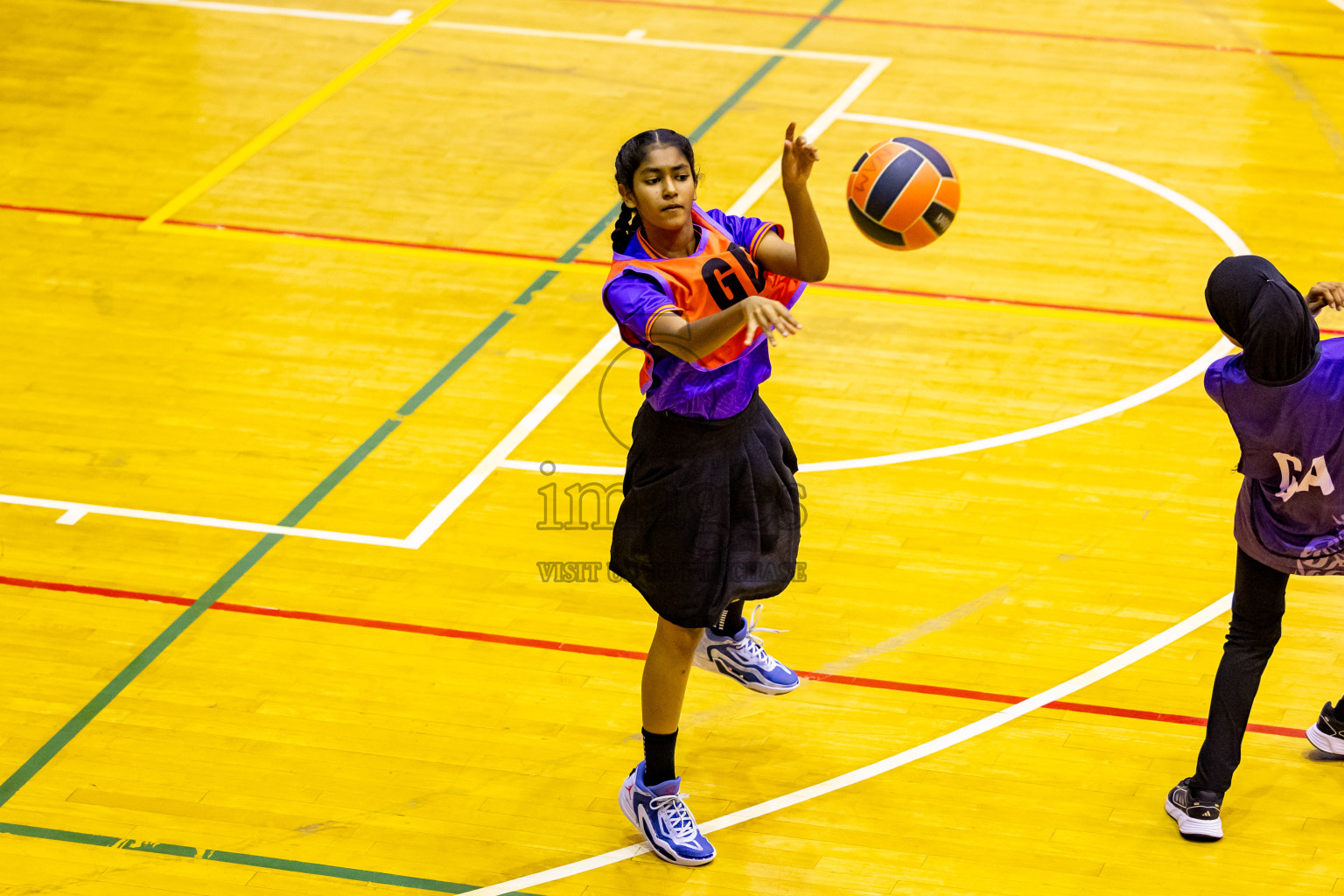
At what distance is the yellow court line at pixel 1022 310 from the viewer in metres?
7.91

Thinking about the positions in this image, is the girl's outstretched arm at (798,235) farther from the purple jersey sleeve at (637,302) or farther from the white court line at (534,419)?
the white court line at (534,419)

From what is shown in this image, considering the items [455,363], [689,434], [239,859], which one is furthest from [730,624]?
[455,363]

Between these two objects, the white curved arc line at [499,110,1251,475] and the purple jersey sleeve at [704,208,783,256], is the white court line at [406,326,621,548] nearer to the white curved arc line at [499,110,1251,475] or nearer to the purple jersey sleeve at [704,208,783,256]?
the white curved arc line at [499,110,1251,475]

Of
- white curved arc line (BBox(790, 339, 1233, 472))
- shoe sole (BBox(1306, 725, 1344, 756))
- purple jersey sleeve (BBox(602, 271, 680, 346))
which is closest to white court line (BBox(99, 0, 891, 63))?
white curved arc line (BBox(790, 339, 1233, 472))

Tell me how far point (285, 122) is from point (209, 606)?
5.00 m

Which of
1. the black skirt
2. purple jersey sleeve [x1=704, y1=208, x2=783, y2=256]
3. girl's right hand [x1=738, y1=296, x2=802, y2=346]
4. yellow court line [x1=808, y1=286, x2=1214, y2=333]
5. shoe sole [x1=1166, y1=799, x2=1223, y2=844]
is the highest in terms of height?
girl's right hand [x1=738, y1=296, x2=802, y2=346]

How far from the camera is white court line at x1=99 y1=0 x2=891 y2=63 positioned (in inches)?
438

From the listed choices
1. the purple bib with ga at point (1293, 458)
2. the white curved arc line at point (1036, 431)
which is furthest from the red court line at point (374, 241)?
the purple bib with ga at point (1293, 458)

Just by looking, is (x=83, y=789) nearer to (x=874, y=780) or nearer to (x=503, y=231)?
(x=874, y=780)

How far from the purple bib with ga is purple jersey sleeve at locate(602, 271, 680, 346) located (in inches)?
57.6

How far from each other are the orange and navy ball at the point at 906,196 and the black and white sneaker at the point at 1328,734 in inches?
75.7

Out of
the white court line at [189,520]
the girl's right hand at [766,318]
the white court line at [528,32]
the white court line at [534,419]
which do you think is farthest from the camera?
the white court line at [528,32]

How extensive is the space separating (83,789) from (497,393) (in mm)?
2847

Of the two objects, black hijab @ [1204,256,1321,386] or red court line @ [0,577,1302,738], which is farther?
red court line @ [0,577,1302,738]
